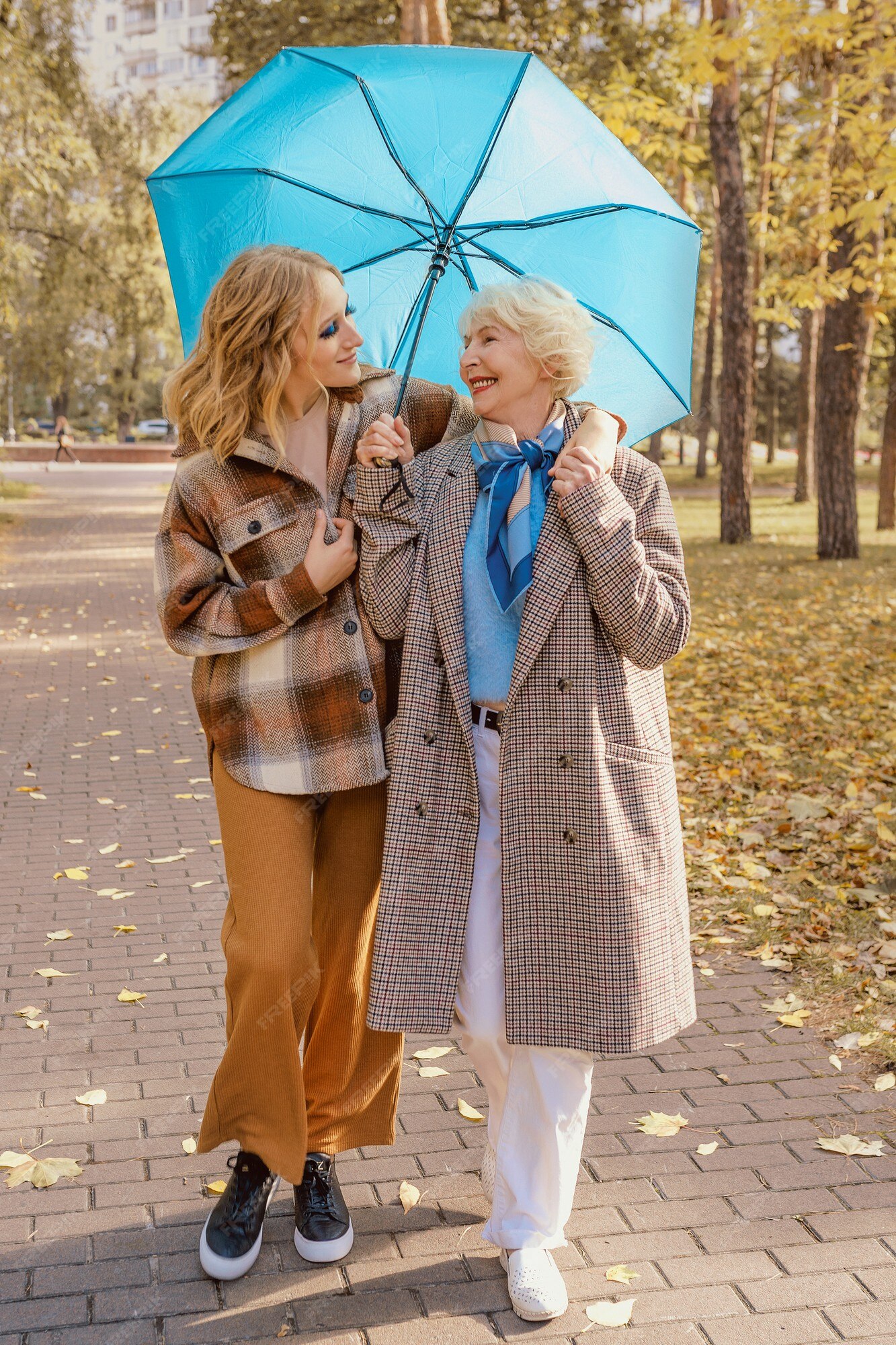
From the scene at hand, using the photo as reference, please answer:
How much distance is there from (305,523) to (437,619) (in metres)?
0.40

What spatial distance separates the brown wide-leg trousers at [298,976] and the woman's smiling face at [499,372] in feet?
2.89

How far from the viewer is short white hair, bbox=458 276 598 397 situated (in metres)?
2.76

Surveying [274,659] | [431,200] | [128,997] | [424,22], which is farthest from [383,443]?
[424,22]

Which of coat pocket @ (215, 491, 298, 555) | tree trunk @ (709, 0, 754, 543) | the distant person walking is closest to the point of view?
coat pocket @ (215, 491, 298, 555)

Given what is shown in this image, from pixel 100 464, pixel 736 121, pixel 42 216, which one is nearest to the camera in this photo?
pixel 736 121

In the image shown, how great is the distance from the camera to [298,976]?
9.45 feet

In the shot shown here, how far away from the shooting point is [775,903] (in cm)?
548

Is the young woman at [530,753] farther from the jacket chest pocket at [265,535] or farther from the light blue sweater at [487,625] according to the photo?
the jacket chest pocket at [265,535]

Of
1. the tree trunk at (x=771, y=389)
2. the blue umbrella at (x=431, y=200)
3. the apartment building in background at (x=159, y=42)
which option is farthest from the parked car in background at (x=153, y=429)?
the blue umbrella at (x=431, y=200)

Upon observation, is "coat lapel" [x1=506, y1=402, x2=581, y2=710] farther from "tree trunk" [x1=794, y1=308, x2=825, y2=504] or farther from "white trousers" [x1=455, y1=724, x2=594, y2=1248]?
"tree trunk" [x1=794, y1=308, x2=825, y2=504]

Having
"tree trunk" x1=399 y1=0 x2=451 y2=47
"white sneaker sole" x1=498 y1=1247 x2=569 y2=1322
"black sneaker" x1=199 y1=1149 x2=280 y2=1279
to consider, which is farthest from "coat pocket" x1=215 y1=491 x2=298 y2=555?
"tree trunk" x1=399 y1=0 x2=451 y2=47

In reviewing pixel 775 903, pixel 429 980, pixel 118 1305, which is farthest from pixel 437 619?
pixel 775 903

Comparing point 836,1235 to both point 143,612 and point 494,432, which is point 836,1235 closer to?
point 494,432

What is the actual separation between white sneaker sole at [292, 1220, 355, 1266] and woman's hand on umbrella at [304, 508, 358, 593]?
1.46 metres
